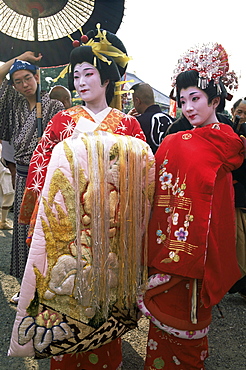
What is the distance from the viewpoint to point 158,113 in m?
3.71

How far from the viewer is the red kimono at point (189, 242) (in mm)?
1590

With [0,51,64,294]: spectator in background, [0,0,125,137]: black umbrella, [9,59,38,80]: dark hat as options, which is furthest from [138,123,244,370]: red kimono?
[9,59,38,80]: dark hat

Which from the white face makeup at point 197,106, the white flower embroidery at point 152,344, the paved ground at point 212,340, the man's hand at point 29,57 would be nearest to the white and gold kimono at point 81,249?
the white flower embroidery at point 152,344

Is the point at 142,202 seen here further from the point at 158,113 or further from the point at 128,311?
the point at 158,113

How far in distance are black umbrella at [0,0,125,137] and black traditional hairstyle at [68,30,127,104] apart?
0.32 metres

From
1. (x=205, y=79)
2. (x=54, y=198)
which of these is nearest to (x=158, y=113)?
(x=205, y=79)

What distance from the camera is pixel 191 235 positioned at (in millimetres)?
1582

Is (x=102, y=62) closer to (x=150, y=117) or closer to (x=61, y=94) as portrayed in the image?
(x=150, y=117)

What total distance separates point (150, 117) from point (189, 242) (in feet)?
7.53

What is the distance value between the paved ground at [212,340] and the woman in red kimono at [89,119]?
15.7 inches

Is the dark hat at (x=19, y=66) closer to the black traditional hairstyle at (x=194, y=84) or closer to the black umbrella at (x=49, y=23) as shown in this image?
the black umbrella at (x=49, y=23)

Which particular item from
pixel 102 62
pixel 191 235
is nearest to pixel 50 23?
pixel 102 62

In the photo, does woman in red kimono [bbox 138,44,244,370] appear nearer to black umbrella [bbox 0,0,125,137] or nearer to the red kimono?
the red kimono

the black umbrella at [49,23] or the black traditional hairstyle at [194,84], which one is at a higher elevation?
the black umbrella at [49,23]
